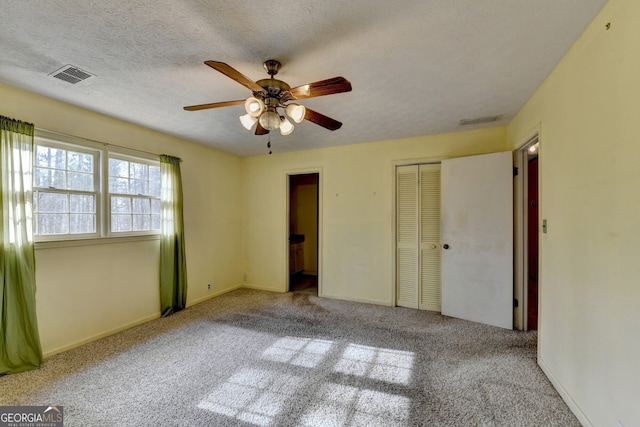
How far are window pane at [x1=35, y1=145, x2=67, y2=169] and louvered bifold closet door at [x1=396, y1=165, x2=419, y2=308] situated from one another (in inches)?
155

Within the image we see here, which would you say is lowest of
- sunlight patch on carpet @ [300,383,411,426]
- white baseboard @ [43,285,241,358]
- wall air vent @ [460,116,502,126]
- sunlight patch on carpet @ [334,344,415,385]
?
sunlight patch on carpet @ [334,344,415,385]

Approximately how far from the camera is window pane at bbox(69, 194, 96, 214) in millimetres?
2701

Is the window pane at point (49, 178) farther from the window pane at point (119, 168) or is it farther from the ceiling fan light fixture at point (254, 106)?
the ceiling fan light fixture at point (254, 106)

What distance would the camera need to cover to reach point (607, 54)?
4.68 ft

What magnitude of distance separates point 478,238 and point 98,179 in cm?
443

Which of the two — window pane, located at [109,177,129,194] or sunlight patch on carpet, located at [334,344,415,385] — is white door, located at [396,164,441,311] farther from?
window pane, located at [109,177,129,194]

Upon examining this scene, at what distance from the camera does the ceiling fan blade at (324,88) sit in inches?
61.9

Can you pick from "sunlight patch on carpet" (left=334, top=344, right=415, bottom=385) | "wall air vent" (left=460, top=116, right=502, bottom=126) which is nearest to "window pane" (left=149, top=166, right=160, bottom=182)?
"sunlight patch on carpet" (left=334, top=344, right=415, bottom=385)

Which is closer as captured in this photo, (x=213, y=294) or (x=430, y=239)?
(x=430, y=239)

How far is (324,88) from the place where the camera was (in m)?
1.66

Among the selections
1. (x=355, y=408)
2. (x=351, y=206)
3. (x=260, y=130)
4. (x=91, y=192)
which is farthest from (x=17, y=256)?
(x=351, y=206)

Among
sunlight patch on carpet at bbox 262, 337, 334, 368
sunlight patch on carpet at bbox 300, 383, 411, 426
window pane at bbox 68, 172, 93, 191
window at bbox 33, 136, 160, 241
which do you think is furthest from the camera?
window pane at bbox 68, 172, 93, 191

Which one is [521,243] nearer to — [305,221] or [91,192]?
[305,221]

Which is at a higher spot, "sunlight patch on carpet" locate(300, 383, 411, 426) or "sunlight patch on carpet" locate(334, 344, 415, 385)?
Result: "sunlight patch on carpet" locate(300, 383, 411, 426)
